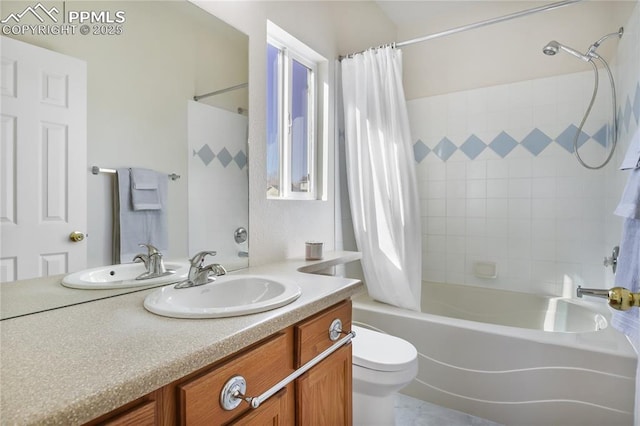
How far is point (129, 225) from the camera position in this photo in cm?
Answer: 112

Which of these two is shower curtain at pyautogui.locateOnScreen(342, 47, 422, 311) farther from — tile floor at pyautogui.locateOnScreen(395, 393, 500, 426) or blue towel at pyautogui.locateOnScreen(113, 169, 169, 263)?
blue towel at pyautogui.locateOnScreen(113, 169, 169, 263)

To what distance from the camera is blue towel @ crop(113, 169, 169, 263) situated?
3.55 feet

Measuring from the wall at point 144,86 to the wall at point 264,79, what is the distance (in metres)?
0.18

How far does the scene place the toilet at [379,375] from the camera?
1425mm

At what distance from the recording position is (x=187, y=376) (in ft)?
2.21

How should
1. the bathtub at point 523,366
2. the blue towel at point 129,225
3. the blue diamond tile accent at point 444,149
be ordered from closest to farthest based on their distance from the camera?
the blue towel at point 129,225
the bathtub at point 523,366
the blue diamond tile accent at point 444,149

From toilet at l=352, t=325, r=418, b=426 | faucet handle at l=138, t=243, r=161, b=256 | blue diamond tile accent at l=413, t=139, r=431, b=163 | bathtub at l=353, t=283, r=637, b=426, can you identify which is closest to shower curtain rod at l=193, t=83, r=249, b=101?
faucet handle at l=138, t=243, r=161, b=256

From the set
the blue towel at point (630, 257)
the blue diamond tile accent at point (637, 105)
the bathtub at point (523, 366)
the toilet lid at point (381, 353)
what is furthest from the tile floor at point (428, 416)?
the blue diamond tile accent at point (637, 105)

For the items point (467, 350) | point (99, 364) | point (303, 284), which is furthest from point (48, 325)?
point (467, 350)

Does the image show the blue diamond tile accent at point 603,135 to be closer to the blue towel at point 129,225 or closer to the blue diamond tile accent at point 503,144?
the blue diamond tile accent at point 503,144

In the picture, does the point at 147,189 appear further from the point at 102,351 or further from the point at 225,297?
the point at 102,351

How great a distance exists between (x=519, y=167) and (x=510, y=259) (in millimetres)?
661

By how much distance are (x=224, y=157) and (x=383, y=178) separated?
3.56 feet

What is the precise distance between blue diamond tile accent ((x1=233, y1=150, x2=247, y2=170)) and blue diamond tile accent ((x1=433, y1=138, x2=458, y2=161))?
1758mm
